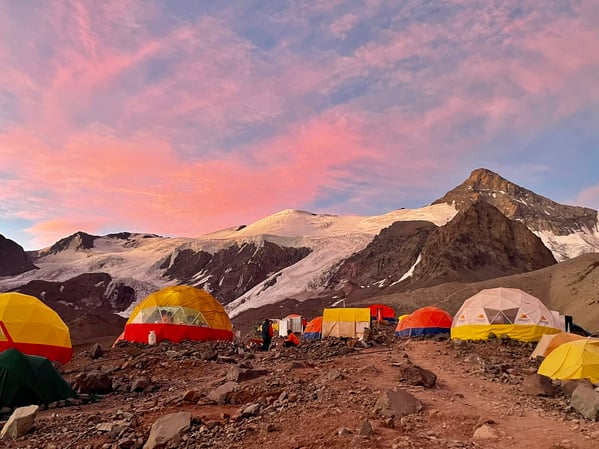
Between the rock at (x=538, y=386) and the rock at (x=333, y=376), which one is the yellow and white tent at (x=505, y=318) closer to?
the rock at (x=538, y=386)

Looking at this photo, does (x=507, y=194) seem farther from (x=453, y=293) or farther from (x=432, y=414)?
(x=432, y=414)

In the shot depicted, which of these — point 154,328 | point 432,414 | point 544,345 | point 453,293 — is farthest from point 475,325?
point 453,293

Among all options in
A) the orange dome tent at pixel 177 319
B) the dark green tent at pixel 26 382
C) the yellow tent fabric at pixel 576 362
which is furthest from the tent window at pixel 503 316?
the dark green tent at pixel 26 382

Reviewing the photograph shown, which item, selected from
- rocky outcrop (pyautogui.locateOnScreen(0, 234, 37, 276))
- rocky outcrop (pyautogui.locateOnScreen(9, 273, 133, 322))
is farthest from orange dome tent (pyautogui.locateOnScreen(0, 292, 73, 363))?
rocky outcrop (pyautogui.locateOnScreen(0, 234, 37, 276))

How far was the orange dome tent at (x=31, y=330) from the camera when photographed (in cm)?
1769

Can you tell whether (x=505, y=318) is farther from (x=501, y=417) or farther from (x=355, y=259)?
(x=355, y=259)

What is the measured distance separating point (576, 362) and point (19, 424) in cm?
1311

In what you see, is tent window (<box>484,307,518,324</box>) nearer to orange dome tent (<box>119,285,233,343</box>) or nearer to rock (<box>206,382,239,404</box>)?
orange dome tent (<box>119,285,233,343</box>)

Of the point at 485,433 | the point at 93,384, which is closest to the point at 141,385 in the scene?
the point at 93,384

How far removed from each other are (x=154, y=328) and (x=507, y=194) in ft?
582

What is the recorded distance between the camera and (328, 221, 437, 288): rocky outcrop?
111 m

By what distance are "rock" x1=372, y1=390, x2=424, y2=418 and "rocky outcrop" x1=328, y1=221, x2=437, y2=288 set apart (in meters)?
95.4

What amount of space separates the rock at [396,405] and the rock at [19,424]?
619 cm

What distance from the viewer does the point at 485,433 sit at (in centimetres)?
737
